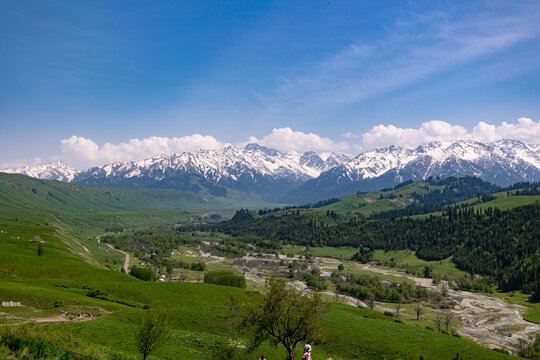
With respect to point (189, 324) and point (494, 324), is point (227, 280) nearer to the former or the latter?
point (189, 324)

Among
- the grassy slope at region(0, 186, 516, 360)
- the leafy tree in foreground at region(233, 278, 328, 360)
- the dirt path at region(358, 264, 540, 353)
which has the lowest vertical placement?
the dirt path at region(358, 264, 540, 353)

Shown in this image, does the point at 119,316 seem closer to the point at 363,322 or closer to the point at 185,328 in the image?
the point at 185,328

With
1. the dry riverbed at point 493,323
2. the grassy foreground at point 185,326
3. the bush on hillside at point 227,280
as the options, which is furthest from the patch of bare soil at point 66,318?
the dry riverbed at point 493,323

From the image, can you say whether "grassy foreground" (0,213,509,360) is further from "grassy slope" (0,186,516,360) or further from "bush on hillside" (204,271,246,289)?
"bush on hillside" (204,271,246,289)

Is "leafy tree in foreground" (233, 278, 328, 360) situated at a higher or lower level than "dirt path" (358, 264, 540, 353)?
higher

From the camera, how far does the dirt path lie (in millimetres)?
131800

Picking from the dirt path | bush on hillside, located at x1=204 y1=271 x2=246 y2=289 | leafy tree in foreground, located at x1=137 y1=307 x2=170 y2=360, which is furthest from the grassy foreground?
bush on hillside, located at x1=204 y1=271 x2=246 y2=289

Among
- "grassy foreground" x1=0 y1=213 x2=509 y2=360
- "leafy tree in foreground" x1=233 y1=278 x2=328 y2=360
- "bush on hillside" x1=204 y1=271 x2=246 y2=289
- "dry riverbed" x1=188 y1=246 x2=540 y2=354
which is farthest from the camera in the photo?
"bush on hillside" x1=204 y1=271 x2=246 y2=289

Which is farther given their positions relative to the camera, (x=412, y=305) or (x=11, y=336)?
(x=412, y=305)

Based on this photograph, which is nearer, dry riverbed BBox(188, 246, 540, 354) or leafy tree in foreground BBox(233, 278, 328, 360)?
leafy tree in foreground BBox(233, 278, 328, 360)

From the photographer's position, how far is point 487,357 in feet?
245

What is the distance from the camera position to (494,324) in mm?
156625

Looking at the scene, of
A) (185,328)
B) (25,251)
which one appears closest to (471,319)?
(185,328)

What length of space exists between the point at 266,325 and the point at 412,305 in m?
174
